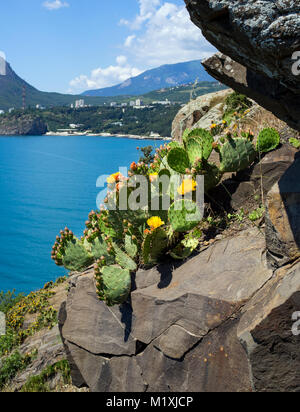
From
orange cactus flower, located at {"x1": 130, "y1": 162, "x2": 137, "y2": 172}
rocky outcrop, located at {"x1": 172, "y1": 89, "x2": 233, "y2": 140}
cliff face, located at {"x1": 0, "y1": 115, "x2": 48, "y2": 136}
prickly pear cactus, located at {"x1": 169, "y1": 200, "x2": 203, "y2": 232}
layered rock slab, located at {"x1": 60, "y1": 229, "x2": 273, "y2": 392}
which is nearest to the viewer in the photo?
layered rock slab, located at {"x1": 60, "y1": 229, "x2": 273, "y2": 392}

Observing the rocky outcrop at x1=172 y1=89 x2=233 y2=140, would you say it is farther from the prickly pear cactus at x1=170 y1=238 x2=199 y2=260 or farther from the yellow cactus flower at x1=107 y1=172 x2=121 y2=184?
the prickly pear cactus at x1=170 y1=238 x2=199 y2=260

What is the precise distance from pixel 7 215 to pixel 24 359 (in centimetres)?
2277

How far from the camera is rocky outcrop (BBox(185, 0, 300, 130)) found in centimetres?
219

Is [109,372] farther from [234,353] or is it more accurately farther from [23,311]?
[23,311]

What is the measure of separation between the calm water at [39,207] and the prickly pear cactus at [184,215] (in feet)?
9.31

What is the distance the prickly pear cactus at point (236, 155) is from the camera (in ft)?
14.8

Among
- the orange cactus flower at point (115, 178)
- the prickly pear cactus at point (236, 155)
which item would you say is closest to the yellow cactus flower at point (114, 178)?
the orange cactus flower at point (115, 178)

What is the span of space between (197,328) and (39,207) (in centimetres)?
2777

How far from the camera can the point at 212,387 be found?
3307 millimetres

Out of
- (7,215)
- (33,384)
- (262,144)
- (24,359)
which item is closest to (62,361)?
(33,384)

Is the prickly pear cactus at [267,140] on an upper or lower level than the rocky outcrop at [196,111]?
lower

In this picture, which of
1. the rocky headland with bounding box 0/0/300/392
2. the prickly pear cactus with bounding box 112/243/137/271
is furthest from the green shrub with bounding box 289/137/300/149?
the prickly pear cactus with bounding box 112/243/137/271

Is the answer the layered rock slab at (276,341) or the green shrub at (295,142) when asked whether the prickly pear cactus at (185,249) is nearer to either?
the layered rock slab at (276,341)

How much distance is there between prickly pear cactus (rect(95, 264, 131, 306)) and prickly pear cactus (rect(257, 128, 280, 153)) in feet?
7.38
